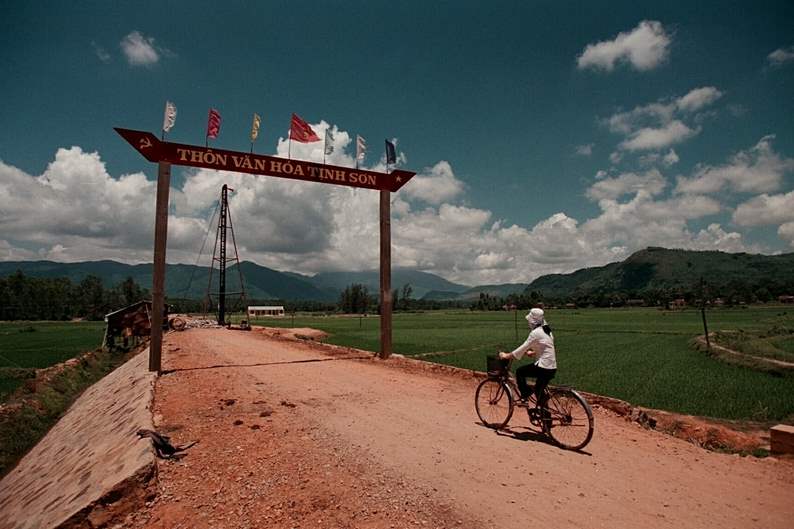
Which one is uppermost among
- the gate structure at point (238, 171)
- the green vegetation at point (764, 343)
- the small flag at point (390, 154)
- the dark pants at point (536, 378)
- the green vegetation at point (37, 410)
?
the small flag at point (390, 154)

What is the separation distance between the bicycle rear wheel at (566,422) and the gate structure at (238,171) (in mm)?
9618

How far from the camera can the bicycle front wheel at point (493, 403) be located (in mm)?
7277

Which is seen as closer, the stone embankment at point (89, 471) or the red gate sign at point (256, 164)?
the stone embankment at point (89, 471)

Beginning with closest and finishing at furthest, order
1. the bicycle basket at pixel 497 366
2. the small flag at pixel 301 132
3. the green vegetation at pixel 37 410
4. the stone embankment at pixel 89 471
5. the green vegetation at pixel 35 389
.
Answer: the stone embankment at pixel 89 471
the bicycle basket at pixel 497 366
the green vegetation at pixel 37 410
the green vegetation at pixel 35 389
the small flag at pixel 301 132

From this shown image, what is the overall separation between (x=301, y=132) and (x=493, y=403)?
11.6 m

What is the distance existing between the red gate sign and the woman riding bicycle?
34.3 ft

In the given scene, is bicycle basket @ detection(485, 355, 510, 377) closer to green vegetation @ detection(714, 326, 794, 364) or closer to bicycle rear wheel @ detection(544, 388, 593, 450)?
bicycle rear wheel @ detection(544, 388, 593, 450)

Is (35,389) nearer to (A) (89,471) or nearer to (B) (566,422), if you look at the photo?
(A) (89,471)

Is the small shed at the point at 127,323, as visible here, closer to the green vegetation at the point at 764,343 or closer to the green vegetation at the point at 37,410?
the green vegetation at the point at 37,410

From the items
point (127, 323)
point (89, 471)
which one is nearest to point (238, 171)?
point (89, 471)

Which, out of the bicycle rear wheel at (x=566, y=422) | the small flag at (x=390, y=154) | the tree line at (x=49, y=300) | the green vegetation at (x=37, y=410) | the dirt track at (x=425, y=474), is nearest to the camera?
the dirt track at (x=425, y=474)

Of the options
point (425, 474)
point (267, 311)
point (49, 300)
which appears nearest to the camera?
point (425, 474)

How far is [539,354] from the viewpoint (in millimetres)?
6582

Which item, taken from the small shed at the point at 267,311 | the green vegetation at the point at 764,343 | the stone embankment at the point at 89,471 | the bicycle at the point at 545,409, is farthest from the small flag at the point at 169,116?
the small shed at the point at 267,311
